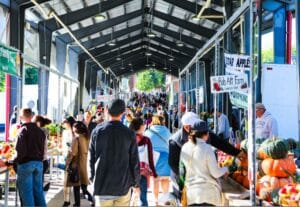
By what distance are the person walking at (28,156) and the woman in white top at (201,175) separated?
2.84 meters

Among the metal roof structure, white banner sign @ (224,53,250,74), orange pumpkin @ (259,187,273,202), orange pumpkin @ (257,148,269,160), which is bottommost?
orange pumpkin @ (259,187,273,202)

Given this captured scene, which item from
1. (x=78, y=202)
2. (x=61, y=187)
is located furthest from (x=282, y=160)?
(x=61, y=187)

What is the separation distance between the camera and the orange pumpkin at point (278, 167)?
442cm

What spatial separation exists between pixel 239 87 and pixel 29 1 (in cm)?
1041

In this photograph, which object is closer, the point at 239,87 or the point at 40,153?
the point at 239,87

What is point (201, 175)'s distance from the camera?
13.3 feet

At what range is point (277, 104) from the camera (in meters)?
11.2

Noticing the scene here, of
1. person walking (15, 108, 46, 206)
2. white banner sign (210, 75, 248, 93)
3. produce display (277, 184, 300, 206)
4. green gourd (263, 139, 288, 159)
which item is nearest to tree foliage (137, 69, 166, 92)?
person walking (15, 108, 46, 206)

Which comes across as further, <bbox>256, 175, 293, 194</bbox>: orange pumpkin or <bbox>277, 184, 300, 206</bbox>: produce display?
<bbox>256, 175, 293, 194</bbox>: orange pumpkin

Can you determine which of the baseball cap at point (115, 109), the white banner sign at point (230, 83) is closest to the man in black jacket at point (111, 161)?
the baseball cap at point (115, 109)

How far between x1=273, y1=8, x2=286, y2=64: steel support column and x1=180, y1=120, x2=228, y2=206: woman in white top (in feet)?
35.8

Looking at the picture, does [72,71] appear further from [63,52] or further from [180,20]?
[180,20]

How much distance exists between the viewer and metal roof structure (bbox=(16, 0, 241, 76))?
18359mm

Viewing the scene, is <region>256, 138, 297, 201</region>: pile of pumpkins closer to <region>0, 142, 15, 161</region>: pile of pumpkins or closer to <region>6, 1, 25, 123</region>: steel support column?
<region>0, 142, 15, 161</region>: pile of pumpkins
